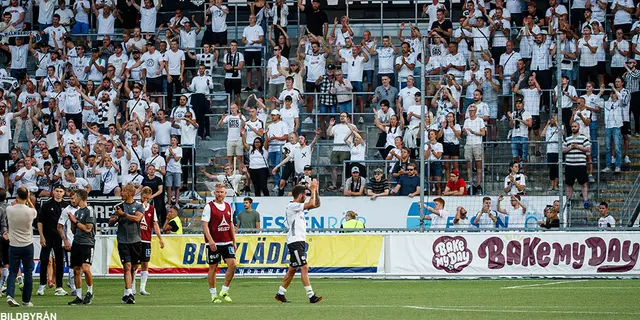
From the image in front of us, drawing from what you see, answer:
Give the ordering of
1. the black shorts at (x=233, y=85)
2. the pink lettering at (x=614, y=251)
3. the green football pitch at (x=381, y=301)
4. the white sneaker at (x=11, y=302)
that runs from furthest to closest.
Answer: the black shorts at (x=233, y=85) < the pink lettering at (x=614, y=251) < the white sneaker at (x=11, y=302) < the green football pitch at (x=381, y=301)

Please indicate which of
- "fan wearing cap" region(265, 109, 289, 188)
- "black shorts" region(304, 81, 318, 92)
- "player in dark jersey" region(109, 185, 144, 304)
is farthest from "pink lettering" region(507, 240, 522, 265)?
"black shorts" region(304, 81, 318, 92)

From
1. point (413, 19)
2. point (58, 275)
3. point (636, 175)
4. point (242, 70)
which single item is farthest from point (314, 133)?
point (58, 275)

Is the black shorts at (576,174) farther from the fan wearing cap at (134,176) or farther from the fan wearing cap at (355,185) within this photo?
the fan wearing cap at (134,176)

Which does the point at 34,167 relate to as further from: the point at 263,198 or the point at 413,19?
the point at 413,19

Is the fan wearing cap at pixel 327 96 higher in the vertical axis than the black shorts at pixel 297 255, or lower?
higher

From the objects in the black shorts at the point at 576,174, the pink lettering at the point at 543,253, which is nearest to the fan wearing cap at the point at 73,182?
the pink lettering at the point at 543,253

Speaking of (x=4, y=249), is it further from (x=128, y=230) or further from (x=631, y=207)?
(x=631, y=207)

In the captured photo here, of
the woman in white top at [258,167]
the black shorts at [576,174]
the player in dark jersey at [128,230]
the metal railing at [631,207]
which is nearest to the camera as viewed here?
the player in dark jersey at [128,230]

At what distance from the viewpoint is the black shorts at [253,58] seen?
3245 centimetres

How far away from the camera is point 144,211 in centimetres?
1905

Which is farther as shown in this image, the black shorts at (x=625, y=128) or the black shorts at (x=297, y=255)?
the black shorts at (x=625, y=128)

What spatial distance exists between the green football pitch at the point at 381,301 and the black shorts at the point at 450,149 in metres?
5.42

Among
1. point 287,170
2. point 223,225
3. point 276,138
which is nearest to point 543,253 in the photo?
point 287,170

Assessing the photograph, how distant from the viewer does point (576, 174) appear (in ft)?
89.0
